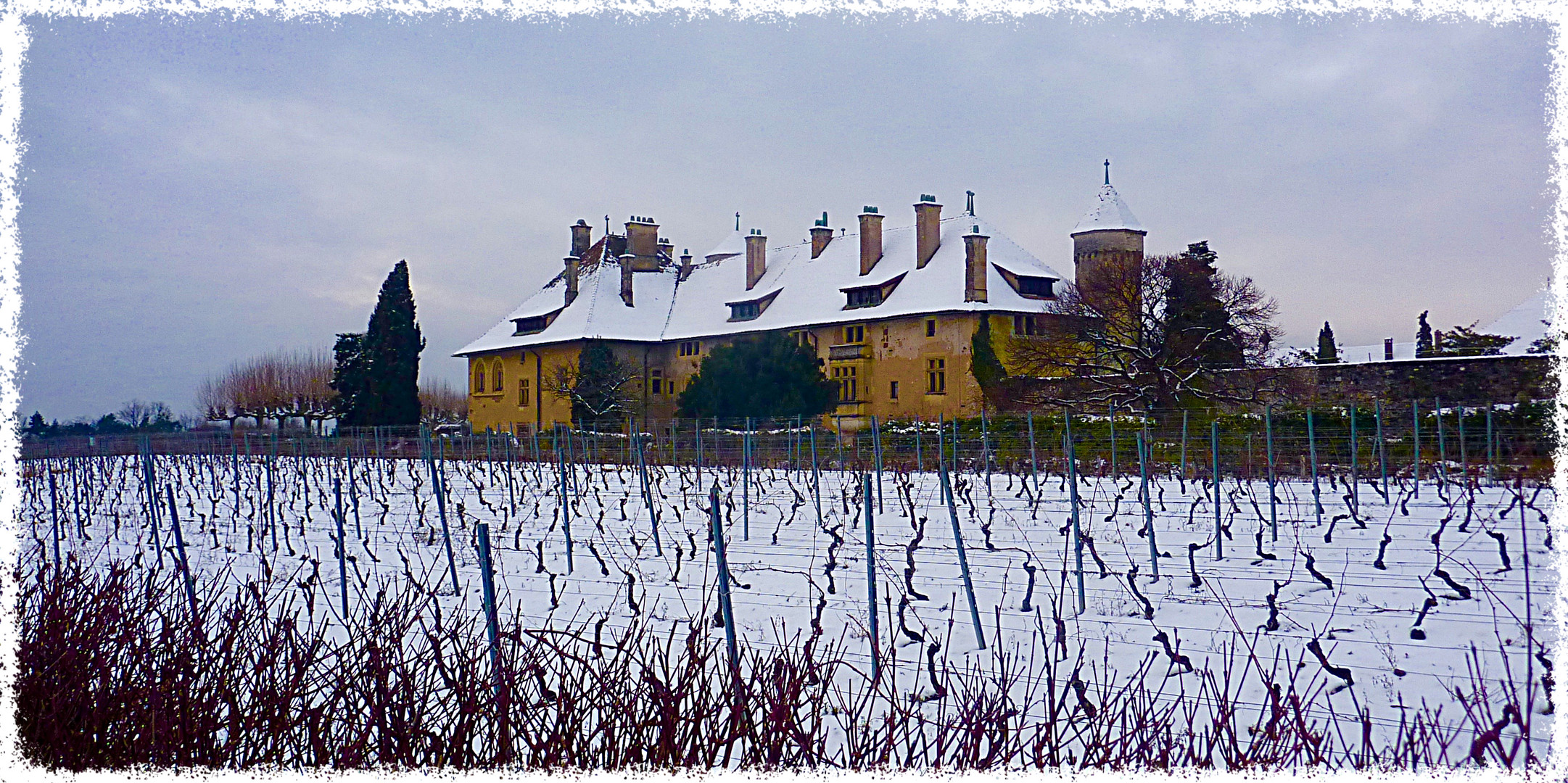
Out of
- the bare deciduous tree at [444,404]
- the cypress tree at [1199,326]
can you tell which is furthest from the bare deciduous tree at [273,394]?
the cypress tree at [1199,326]

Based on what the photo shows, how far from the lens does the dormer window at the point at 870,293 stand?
129 ft

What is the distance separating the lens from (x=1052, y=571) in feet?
29.3

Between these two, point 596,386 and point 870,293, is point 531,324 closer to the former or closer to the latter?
point 596,386

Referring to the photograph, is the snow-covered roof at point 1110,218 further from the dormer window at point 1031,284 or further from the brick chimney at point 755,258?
the brick chimney at point 755,258

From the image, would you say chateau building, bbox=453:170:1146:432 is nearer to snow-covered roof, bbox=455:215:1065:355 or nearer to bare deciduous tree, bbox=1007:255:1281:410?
snow-covered roof, bbox=455:215:1065:355

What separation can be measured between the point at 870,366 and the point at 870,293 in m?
2.47

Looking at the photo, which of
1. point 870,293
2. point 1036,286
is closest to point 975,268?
point 1036,286

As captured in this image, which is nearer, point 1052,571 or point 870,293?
point 1052,571

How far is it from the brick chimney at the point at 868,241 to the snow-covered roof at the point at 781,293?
361mm

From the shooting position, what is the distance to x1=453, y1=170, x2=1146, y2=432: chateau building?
121ft

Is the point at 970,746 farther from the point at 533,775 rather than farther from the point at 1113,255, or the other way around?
the point at 1113,255

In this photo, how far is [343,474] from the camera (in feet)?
72.0

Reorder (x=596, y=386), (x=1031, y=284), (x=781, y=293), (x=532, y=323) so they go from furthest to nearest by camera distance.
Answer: (x=532, y=323), (x=781, y=293), (x=596, y=386), (x=1031, y=284)

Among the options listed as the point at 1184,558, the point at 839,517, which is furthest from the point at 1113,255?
the point at 1184,558
